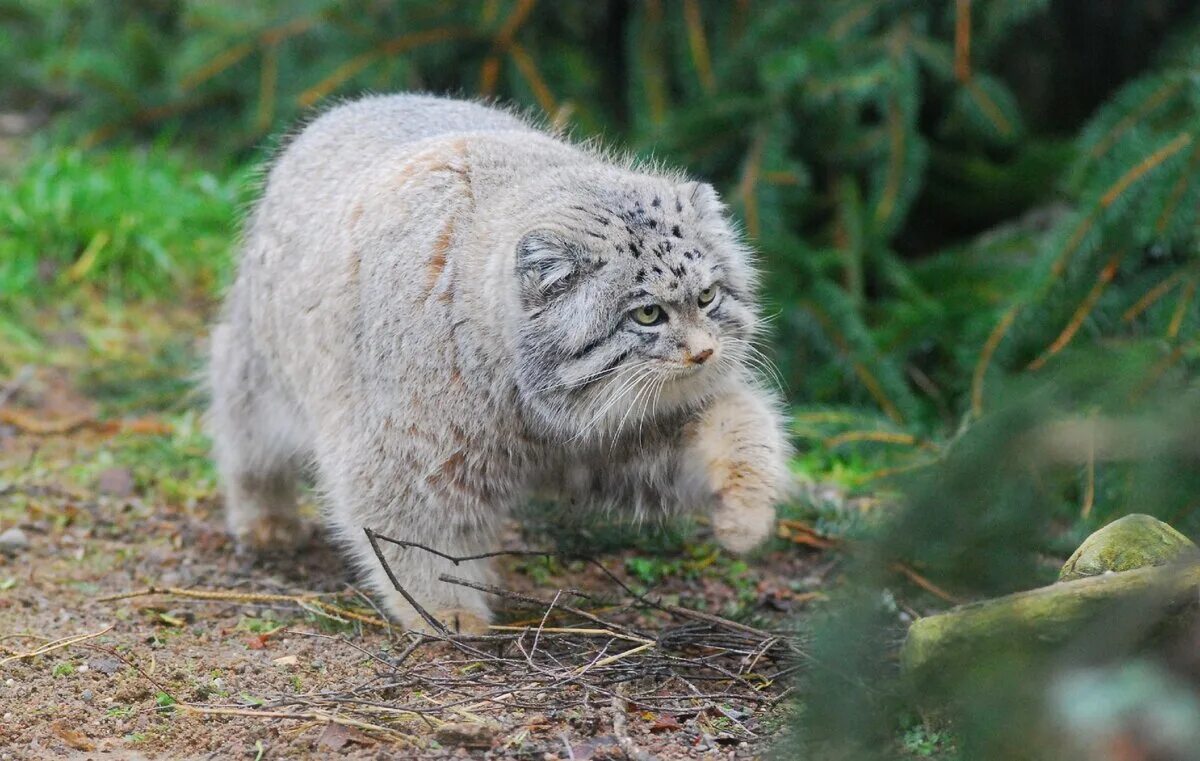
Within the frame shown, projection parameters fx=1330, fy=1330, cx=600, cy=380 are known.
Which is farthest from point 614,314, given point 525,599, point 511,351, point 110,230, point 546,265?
point 110,230

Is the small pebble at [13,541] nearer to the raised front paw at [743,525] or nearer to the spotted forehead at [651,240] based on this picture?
the spotted forehead at [651,240]

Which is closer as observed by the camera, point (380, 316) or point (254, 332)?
point (380, 316)

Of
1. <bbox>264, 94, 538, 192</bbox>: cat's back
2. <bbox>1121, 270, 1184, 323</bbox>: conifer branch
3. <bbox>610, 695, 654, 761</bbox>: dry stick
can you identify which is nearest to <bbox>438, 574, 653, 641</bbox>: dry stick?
<bbox>610, 695, 654, 761</bbox>: dry stick

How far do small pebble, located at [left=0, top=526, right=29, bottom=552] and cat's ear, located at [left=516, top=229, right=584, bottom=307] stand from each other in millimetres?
2380

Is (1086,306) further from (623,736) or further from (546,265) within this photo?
(623,736)

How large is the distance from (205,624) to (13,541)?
1.07m

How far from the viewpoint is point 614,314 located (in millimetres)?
3973

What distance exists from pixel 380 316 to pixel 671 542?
65.1 inches

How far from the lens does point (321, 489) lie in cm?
482

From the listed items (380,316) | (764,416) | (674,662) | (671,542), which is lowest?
(671,542)

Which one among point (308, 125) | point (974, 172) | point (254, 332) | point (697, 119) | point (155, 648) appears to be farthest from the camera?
point (974, 172)

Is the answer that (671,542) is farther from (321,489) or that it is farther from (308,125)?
(308,125)

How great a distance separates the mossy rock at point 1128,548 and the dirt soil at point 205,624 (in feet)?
2.84

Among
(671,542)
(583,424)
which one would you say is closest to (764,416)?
(583,424)
